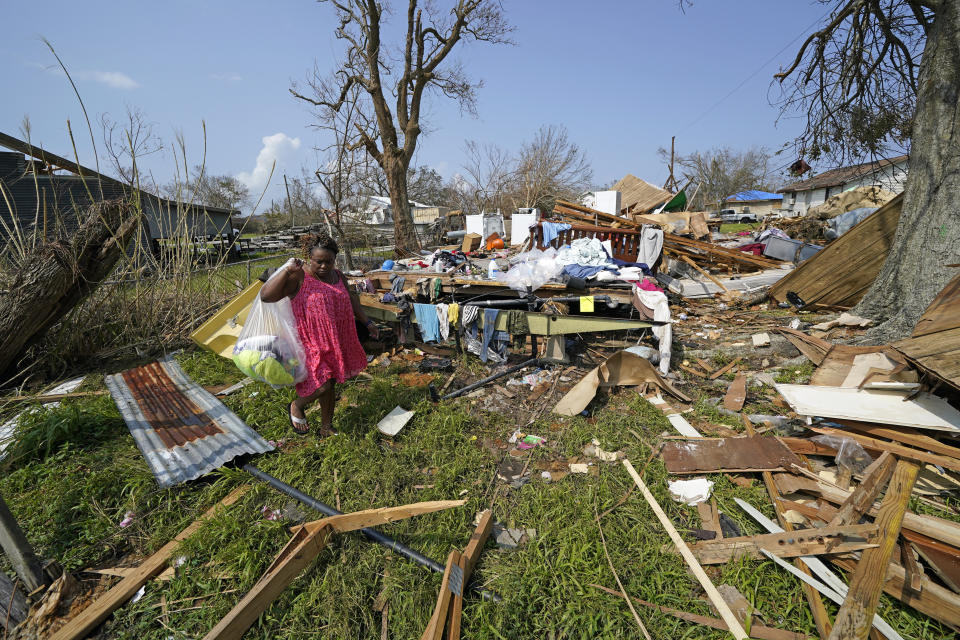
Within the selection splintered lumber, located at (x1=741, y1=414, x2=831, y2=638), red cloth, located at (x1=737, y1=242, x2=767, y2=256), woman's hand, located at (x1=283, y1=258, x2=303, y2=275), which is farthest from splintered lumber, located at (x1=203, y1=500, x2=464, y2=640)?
red cloth, located at (x1=737, y1=242, x2=767, y2=256)

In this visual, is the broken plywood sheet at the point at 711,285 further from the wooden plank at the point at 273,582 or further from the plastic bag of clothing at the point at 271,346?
the wooden plank at the point at 273,582

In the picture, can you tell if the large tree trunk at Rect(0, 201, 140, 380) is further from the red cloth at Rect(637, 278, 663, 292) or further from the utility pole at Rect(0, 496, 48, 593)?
the red cloth at Rect(637, 278, 663, 292)

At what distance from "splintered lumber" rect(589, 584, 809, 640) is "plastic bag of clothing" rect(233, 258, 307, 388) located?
247 cm

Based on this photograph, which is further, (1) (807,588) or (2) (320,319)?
(2) (320,319)

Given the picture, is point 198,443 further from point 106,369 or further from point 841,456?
point 841,456

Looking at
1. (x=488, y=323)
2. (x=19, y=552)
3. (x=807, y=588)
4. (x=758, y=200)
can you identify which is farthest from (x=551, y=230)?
(x=758, y=200)

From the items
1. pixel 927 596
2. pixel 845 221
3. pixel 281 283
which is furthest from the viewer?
pixel 845 221

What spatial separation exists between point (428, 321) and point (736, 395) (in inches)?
140

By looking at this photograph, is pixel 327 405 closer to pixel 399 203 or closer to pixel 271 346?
pixel 271 346

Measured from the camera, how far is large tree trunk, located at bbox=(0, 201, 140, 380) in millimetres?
3916

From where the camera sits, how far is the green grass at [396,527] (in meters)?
1.84

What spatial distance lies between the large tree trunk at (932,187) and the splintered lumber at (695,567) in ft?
12.3

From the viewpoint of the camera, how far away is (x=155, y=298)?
5.50m

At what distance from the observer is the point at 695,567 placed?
1974 millimetres
